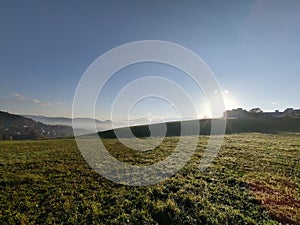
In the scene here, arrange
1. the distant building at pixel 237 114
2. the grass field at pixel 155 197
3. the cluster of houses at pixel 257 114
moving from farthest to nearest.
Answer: the distant building at pixel 237 114, the cluster of houses at pixel 257 114, the grass field at pixel 155 197

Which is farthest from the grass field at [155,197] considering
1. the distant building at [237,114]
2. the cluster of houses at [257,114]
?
the distant building at [237,114]

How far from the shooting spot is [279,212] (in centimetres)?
1034

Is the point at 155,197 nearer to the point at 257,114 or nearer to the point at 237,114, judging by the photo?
the point at 257,114

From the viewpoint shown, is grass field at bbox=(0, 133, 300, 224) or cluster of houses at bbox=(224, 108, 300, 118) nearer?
grass field at bbox=(0, 133, 300, 224)

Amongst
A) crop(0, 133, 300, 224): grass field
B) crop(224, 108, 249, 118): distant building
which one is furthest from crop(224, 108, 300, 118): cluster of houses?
crop(0, 133, 300, 224): grass field

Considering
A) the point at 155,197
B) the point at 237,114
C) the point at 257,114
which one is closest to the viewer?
the point at 155,197

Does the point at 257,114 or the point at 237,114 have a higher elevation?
the point at 237,114

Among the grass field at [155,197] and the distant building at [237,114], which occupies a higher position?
the distant building at [237,114]

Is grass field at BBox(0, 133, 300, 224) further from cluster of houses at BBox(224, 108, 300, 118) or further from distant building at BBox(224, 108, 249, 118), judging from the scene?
distant building at BBox(224, 108, 249, 118)

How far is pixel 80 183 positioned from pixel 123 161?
707 centimetres

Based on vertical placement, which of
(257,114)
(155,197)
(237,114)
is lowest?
(155,197)

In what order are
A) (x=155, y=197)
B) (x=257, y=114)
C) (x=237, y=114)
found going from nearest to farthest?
(x=155, y=197)
(x=257, y=114)
(x=237, y=114)

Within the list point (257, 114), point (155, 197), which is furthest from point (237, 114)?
point (155, 197)

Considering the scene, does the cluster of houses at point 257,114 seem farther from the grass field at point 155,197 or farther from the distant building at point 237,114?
the grass field at point 155,197
